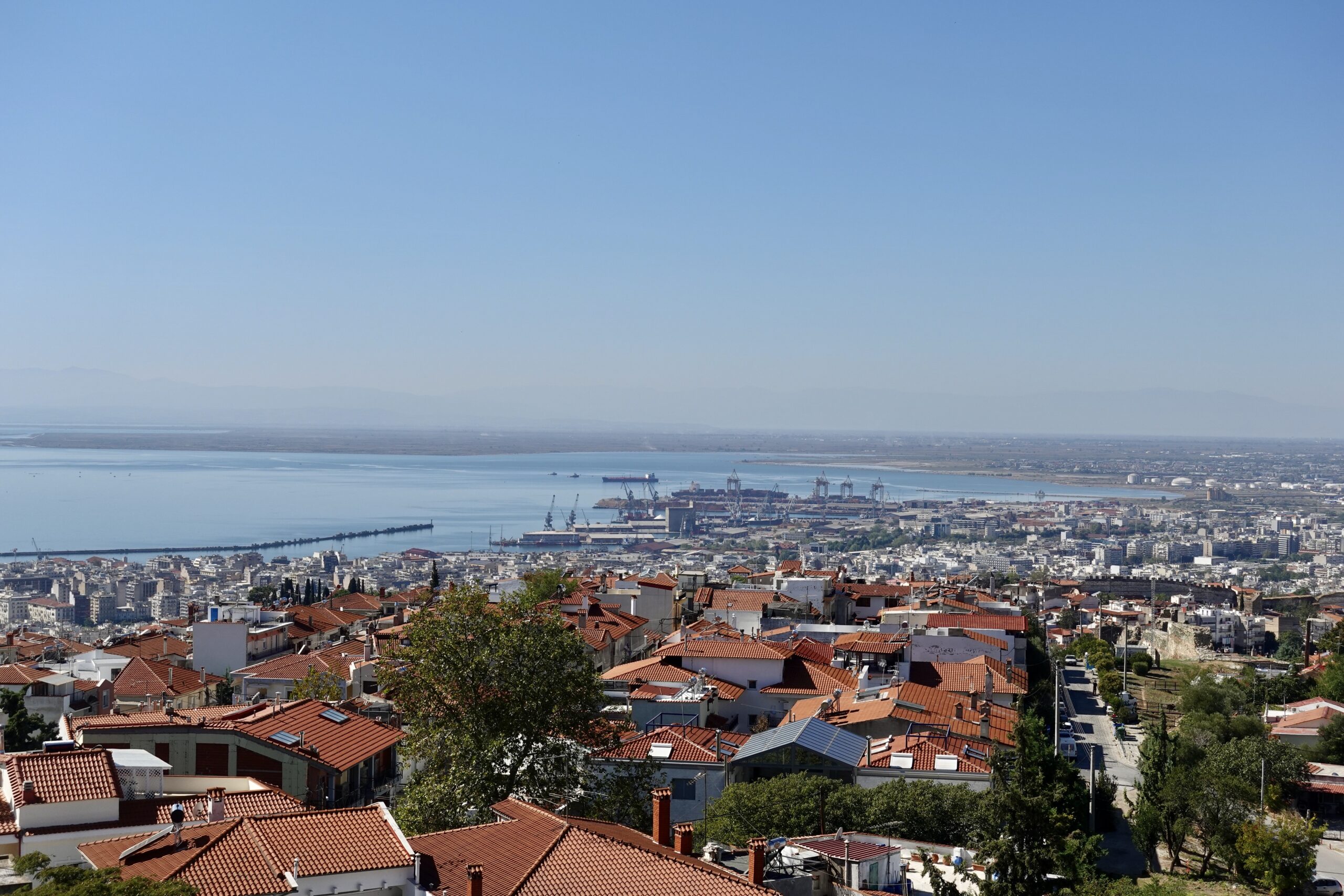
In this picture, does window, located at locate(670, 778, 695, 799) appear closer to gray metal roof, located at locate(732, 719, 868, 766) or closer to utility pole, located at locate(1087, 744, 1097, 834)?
gray metal roof, located at locate(732, 719, 868, 766)

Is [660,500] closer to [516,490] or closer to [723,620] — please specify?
[516,490]

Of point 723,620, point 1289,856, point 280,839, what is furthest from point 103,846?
point 723,620

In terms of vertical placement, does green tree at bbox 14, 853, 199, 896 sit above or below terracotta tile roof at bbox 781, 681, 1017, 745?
above

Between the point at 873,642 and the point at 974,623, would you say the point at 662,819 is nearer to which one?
the point at 873,642

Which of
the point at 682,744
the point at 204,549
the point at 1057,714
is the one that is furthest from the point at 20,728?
the point at 204,549

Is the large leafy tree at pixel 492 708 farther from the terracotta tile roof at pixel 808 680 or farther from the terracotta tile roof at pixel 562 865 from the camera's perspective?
the terracotta tile roof at pixel 808 680

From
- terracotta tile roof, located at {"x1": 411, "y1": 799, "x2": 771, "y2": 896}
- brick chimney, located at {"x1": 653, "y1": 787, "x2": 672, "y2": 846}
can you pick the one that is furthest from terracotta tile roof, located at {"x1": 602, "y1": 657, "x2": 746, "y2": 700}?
terracotta tile roof, located at {"x1": 411, "y1": 799, "x2": 771, "y2": 896}
